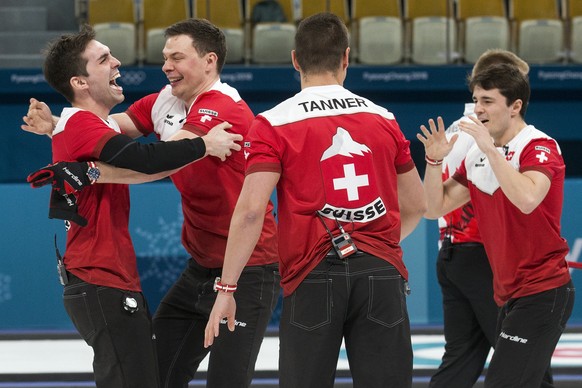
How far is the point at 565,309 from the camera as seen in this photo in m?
4.14

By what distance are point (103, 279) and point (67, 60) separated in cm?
91

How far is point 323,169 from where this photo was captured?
3.42m

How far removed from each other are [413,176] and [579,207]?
456cm

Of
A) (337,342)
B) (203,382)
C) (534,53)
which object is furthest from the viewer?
(534,53)

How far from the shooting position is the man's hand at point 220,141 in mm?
3893

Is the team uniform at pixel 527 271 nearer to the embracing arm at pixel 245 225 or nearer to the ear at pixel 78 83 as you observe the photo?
the embracing arm at pixel 245 225

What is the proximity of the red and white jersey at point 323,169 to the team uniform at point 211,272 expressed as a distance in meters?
0.63

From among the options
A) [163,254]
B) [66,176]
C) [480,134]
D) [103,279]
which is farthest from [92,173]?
[163,254]

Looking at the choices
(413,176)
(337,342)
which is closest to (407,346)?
(337,342)

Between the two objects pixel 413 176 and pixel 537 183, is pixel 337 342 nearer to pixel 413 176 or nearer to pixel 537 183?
pixel 413 176

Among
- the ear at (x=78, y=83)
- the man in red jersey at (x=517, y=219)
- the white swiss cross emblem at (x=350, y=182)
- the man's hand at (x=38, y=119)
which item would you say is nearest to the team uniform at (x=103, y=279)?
the ear at (x=78, y=83)

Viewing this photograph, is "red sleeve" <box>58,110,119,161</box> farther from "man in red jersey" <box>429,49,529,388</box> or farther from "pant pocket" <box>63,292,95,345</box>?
"man in red jersey" <box>429,49,529,388</box>

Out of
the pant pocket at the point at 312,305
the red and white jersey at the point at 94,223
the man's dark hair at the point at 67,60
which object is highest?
the man's dark hair at the point at 67,60

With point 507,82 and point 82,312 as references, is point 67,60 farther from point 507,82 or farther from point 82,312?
point 507,82
